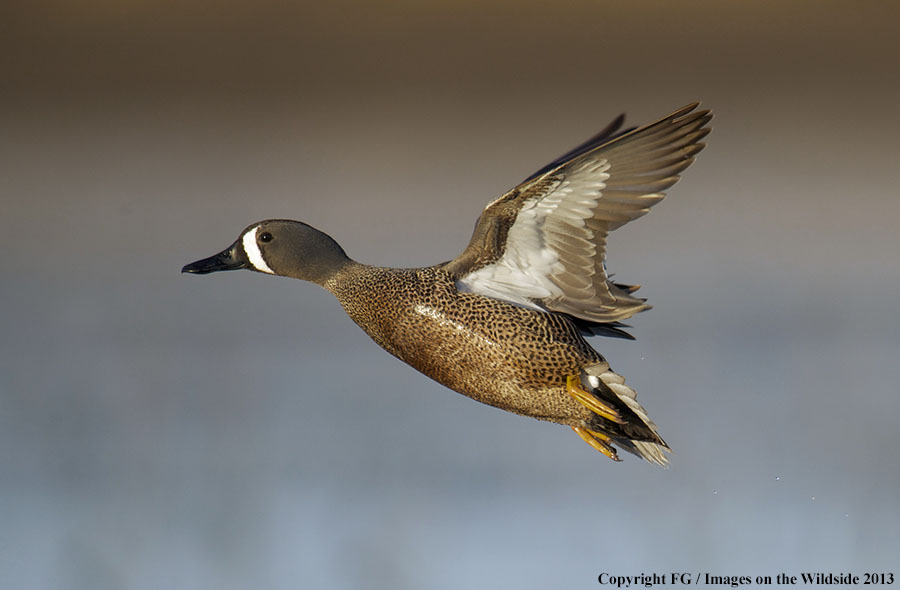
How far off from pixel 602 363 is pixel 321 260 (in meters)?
0.36

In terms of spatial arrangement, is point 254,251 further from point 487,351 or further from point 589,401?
point 589,401

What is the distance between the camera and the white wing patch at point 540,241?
125 centimetres

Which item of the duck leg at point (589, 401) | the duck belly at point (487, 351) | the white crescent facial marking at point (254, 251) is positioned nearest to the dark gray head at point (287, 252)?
the white crescent facial marking at point (254, 251)

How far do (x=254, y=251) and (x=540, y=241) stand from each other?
353 millimetres

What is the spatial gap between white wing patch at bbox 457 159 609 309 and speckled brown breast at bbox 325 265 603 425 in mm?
19

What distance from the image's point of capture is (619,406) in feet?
4.17

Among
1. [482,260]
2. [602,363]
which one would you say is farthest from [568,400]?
[482,260]

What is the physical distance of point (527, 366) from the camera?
1.27m

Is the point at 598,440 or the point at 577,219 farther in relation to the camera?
the point at 598,440

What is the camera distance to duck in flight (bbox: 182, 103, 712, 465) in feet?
4.09

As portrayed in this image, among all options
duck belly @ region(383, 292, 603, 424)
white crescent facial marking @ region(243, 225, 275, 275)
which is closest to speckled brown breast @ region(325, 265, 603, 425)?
duck belly @ region(383, 292, 603, 424)

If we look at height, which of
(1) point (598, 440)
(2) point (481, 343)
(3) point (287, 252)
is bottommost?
A: (1) point (598, 440)

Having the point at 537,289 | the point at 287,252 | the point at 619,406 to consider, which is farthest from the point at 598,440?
the point at 287,252

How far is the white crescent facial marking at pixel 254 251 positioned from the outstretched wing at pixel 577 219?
0.23 metres
